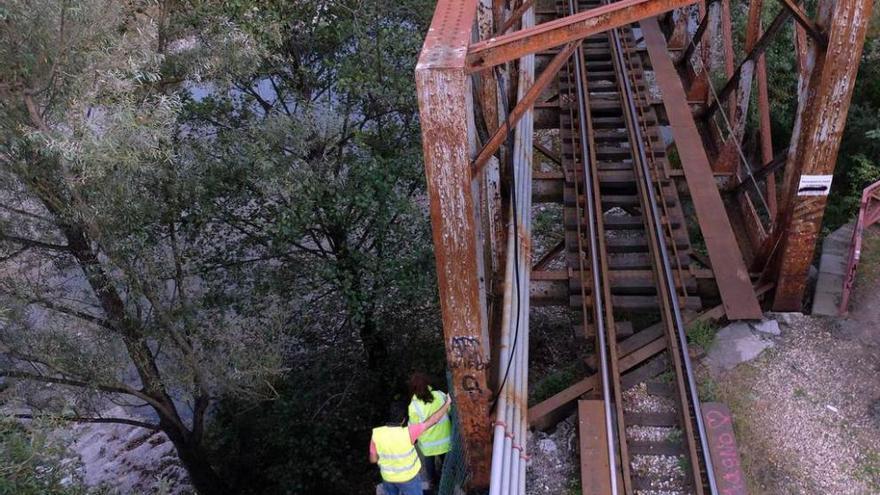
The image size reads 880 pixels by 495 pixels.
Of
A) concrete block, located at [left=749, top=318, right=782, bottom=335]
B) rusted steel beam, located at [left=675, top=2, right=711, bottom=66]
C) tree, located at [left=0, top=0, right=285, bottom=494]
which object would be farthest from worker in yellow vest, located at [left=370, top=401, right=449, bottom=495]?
rusted steel beam, located at [left=675, top=2, right=711, bottom=66]

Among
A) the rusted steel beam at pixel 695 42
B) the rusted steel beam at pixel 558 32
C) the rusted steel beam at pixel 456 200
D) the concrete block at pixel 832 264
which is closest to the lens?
the rusted steel beam at pixel 456 200

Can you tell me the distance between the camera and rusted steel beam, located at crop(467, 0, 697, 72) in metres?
4.34

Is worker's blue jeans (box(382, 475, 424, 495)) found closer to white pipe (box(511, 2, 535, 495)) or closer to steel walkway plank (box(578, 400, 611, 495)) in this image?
white pipe (box(511, 2, 535, 495))

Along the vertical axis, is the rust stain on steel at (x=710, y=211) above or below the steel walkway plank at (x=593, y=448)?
above

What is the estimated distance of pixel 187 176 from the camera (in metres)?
7.48

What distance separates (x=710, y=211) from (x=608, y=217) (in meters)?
1.25

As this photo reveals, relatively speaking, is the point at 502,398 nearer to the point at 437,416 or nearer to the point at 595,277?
the point at 437,416

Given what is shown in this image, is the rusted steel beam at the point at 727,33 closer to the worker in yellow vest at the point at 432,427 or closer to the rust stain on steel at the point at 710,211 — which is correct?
the rust stain on steel at the point at 710,211

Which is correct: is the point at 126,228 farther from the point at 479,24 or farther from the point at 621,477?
the point at 621,477

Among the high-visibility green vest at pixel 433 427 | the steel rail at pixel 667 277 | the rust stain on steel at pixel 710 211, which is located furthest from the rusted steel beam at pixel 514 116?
the rust stain on steel at pixel 710 211

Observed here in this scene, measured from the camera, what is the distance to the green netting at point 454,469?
231 inches

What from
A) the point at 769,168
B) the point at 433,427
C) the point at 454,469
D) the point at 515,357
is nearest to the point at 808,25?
the point at 769,168

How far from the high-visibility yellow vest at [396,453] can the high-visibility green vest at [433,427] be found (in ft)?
0.62

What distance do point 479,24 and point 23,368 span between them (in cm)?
616
